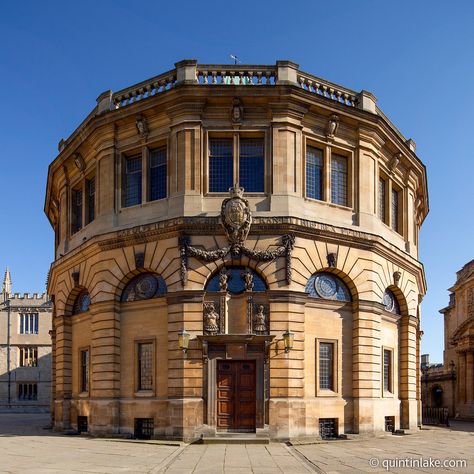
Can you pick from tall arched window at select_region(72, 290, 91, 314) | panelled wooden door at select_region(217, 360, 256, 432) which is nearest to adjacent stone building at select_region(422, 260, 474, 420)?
panelled wooden door at select_region(217, 360, 256, 432)

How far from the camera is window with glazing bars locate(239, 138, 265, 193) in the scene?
30172 mm

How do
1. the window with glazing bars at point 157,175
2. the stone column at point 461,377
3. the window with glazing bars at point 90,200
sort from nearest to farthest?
the window with glazing bars at point 157,175 → the window with glazing bars at point 90,200 → the stone column at point 461,377

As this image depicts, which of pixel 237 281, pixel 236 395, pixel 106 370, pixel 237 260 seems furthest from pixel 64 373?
pixel 237 260

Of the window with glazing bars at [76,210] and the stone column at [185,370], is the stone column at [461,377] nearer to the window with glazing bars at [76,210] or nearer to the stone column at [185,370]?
the window with glazing bars at [76,210]

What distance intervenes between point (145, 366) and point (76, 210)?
1175cm

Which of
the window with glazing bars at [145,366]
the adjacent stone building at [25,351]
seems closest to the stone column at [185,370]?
the window with glazing bars at [145,366]

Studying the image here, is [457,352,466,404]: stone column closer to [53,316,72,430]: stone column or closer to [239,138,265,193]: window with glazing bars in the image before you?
[53,316,72,430]: stone column

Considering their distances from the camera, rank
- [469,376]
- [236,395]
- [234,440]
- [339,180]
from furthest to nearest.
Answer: [469,376]
[339,180]
[236,395]
[234,440]

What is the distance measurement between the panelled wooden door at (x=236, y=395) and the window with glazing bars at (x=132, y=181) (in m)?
9.18

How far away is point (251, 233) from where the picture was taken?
29.1 metres

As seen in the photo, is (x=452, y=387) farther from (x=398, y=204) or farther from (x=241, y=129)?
(x=241, y=129)

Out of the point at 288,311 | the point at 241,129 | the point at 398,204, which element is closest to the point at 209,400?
the point at 288,311

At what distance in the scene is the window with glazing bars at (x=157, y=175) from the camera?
31.5m

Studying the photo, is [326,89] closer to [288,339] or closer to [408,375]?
[288,339]
